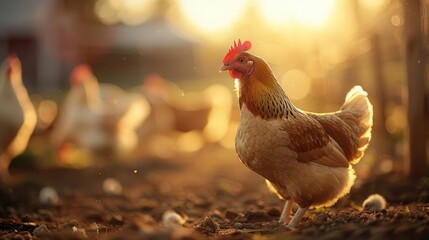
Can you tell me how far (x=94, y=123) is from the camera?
33.3ft

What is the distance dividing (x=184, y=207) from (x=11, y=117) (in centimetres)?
306

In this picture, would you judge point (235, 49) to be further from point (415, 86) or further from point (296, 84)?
point (296, 84)

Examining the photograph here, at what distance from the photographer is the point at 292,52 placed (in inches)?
967

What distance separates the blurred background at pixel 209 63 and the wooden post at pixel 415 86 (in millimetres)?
12

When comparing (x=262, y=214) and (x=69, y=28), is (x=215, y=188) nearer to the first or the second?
(x=262, y=214)

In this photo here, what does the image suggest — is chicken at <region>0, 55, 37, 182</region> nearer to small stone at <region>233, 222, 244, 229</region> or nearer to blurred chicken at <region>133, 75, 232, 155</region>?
small stone at <region>233, 222, 244, 229</region>

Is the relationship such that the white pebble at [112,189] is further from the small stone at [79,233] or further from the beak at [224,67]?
the beak at [224,67]

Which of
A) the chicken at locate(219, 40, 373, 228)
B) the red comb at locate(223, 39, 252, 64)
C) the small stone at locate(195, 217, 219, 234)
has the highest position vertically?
the red comb at locate(223, 39, 252, 64)

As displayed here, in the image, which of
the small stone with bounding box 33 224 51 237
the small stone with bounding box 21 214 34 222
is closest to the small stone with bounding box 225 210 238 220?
the small stone with bounding box 33 224 51 237

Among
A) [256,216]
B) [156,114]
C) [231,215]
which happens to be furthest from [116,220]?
[156,114]

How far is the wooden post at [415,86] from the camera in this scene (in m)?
6.21

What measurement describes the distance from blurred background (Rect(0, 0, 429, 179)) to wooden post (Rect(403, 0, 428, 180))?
0.01 m

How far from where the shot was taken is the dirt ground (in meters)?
3.52

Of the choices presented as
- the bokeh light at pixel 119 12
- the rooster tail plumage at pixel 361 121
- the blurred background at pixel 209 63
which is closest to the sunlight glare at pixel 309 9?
the blurred background at pixel 209 63
